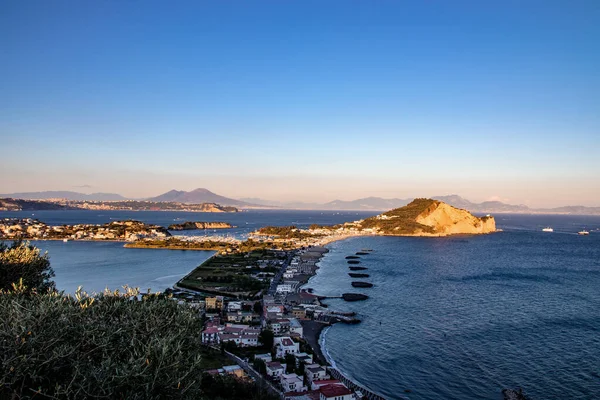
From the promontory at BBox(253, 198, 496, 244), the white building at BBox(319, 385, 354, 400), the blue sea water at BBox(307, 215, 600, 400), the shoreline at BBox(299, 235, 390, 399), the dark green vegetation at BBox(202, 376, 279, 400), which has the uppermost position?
the promontory at BBox(253, 198, 496, 244)

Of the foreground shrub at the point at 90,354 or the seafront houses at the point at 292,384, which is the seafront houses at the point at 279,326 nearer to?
the seafront houses at the point at 292,384

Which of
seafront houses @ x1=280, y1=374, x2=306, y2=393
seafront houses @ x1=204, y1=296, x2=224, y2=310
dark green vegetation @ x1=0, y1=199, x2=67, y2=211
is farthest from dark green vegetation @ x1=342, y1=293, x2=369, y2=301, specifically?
dark green vegetation @ x1=0, y1=199, x2=67, y2=211

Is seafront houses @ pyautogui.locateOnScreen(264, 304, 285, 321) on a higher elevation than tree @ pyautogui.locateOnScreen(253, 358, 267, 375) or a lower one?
higher

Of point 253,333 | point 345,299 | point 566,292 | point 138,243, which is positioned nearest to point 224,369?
point 253,333

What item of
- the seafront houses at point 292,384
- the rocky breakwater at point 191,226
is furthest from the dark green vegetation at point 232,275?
the rocky breakwater at point 191,226

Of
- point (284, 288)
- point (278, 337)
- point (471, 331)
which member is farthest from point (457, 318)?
point (284, 288)

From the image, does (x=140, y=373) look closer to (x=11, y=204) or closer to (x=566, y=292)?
(x=566, y=292)

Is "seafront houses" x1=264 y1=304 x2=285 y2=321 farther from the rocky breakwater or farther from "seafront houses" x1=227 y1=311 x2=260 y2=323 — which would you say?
the rocky breakwater
